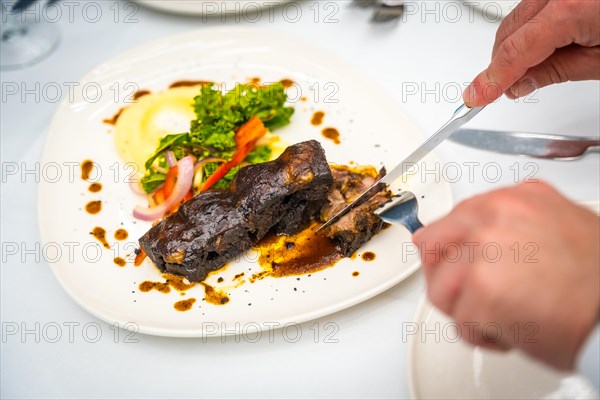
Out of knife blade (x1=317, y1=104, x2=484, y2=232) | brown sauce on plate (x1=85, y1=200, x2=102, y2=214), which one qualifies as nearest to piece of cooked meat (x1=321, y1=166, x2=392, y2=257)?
knife blade (x1=317, y1=104, x2=484, y2=232)

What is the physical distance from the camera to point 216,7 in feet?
12.9

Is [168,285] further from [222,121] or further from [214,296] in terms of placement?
[222,121]

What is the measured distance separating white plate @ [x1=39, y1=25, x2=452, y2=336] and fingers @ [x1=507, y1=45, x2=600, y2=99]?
1.88ft

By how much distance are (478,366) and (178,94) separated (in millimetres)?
2302

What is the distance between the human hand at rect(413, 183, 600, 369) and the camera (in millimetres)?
1323

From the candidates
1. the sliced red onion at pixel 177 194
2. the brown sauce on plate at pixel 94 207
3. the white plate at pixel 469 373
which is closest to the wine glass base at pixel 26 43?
the brown sauce on plate at pixel 94 207

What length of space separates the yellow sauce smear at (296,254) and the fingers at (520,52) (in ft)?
3.04

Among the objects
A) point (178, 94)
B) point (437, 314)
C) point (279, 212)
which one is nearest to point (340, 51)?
point (178, 94)

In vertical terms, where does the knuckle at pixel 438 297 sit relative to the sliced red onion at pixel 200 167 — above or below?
below

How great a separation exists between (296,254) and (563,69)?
1457 mm

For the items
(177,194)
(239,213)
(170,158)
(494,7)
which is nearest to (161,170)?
(170,158)

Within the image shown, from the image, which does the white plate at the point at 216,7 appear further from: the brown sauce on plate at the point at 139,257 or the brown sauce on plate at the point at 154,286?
the brown sauce on plate at the point at 154,286

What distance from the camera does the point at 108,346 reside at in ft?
8.80

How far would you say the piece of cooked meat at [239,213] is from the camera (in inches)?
107
